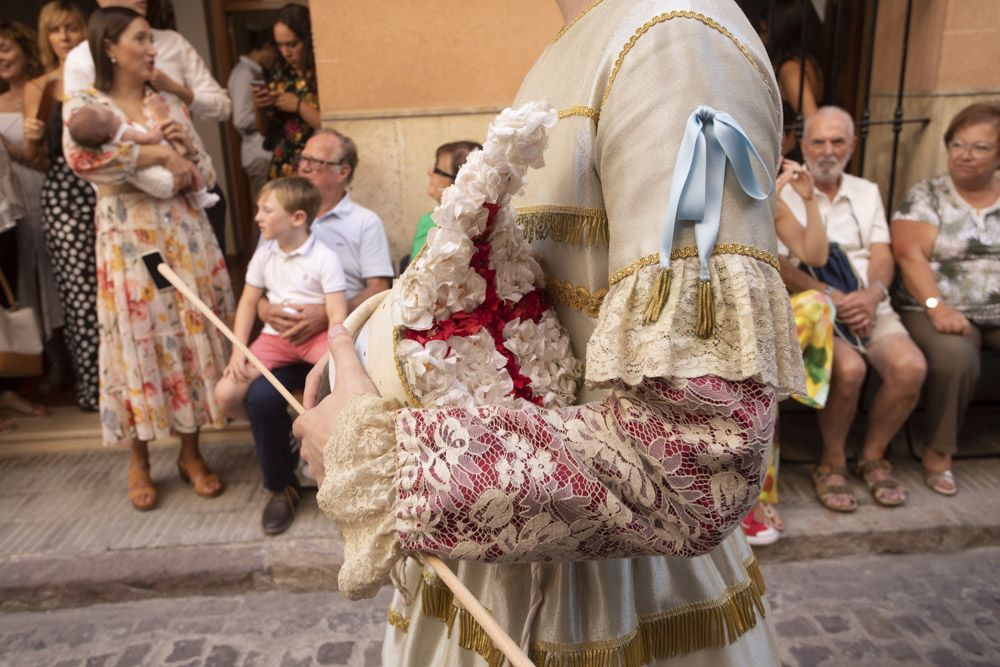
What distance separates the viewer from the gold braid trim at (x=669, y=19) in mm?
919

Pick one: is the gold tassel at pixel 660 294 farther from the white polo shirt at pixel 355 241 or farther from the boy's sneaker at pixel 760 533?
the white polo shirt at pixel 355 241

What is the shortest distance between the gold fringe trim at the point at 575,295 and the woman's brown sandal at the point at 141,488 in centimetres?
338

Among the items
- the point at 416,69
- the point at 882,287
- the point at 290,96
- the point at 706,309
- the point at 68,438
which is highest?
the point at 416,69

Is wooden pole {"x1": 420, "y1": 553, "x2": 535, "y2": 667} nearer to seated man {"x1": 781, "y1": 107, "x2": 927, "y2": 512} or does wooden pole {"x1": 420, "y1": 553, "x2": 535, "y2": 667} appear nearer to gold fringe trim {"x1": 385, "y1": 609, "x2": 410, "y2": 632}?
gold fringe trim {"x1": 385, "y1": 609, "x2": 410, "y2": 632}

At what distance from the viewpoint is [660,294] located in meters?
0.87

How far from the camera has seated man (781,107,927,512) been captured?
12.4 feet

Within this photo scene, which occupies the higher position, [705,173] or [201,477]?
[705,173]

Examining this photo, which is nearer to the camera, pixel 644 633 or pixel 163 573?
pixel 644 633

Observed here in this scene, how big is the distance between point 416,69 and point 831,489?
3030 millimetres

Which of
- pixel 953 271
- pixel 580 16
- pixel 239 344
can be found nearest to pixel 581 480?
pixel 580 16

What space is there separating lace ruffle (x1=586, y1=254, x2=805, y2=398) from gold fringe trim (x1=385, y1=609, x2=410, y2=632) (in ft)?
2.39

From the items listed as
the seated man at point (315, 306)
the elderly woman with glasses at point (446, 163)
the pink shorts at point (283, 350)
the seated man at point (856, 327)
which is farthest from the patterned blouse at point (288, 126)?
the seated man at point (856, 327)

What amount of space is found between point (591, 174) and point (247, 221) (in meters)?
6.39

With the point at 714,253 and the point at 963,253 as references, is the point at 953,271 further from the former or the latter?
the point at 714,253
